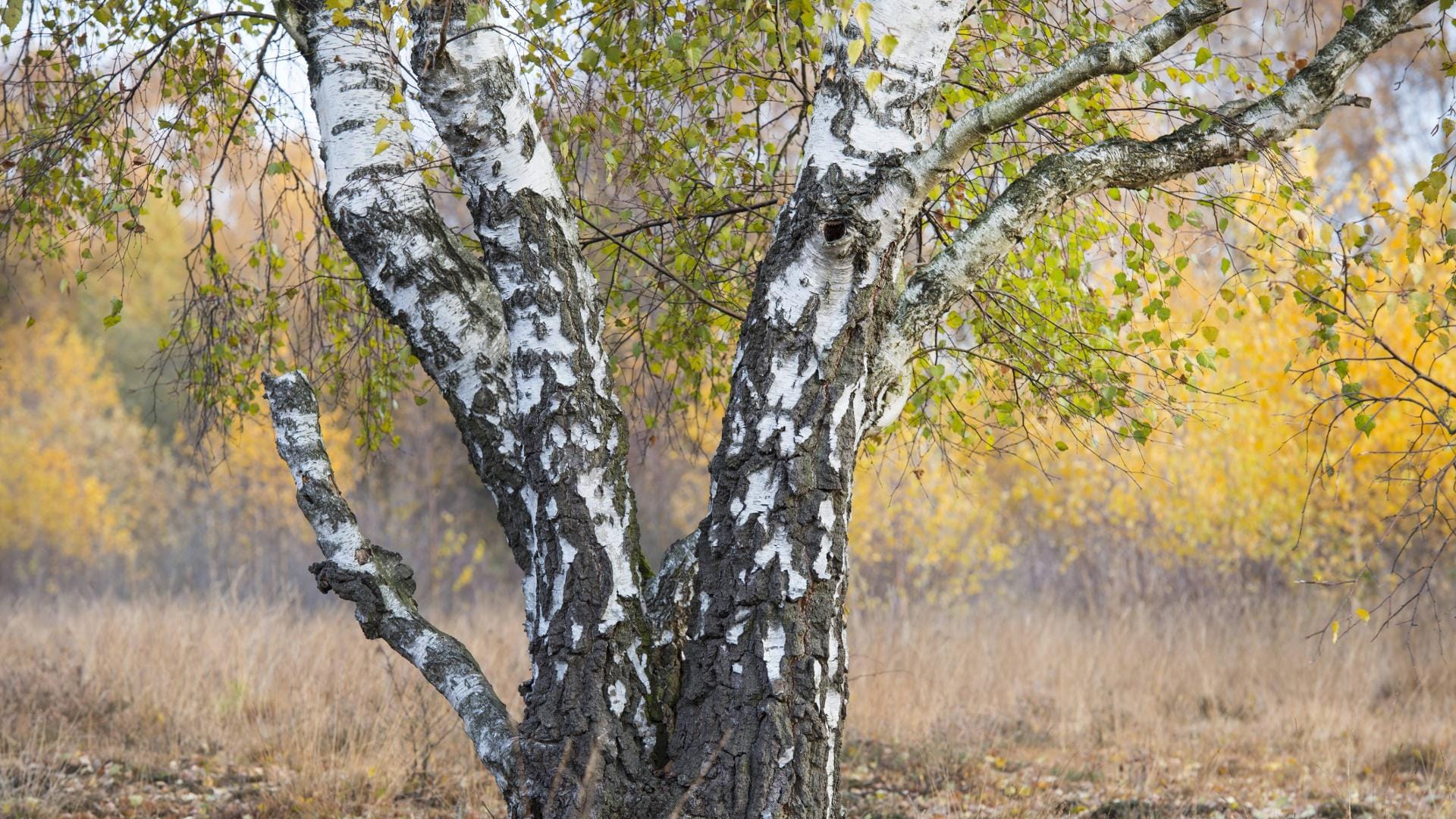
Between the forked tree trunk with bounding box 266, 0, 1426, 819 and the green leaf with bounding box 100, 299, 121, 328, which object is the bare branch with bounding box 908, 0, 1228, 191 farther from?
the green leaf with bounding box 100, 299, 121, 328

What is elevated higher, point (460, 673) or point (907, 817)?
point (460, 673)

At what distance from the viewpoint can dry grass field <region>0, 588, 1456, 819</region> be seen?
4.45 meters

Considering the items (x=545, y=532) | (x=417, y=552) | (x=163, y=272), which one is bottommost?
(x=545, y=532)

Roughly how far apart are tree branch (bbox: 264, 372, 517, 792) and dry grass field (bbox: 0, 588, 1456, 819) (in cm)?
197

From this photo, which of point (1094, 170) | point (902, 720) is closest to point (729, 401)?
point (1094, 170)

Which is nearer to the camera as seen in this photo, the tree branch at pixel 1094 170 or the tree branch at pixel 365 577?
the tree branch at pixel 1094 170

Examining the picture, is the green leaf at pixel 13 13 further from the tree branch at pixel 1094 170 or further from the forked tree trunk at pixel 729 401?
the tree branch at pixel 1094 170

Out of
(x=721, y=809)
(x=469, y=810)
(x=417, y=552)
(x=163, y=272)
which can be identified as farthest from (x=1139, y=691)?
(x=163, y=272)

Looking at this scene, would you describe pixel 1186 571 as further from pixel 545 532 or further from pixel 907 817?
pixel 545 532

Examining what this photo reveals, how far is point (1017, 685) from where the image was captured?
7.12m

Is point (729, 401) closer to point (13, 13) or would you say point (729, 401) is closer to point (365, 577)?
point (365, 577)

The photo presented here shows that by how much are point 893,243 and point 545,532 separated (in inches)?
39.4

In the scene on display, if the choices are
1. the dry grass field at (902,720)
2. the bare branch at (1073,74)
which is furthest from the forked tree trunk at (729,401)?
the dry grass field at (902,720)

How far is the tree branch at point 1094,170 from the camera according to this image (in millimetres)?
2371
